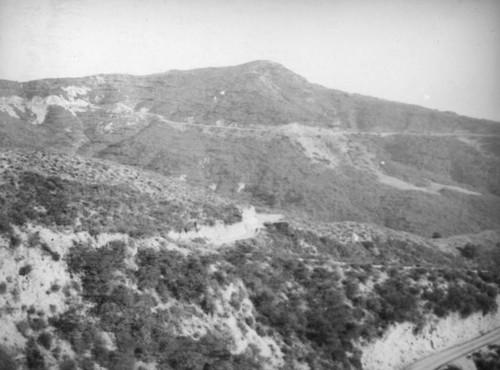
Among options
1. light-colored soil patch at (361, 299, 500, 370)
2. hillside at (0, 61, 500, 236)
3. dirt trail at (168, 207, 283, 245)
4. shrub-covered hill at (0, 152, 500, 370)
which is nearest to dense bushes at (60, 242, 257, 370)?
shrub-covered hill at (0, 152, 500, 370)

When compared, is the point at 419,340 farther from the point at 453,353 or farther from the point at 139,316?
the point at 139,316

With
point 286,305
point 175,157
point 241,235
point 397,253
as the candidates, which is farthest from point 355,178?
point 286,305

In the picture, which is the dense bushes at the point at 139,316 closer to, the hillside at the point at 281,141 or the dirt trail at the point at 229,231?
the dirt trail at the point at 229,231

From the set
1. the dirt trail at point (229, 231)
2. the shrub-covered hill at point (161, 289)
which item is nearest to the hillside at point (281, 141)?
the dirt trail at point (229, 231)

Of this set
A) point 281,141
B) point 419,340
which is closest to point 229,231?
point 419,340

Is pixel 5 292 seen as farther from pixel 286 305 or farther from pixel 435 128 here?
pixel 435 128

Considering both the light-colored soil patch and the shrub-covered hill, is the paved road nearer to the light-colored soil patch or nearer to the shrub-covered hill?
the light-colored soil patch
